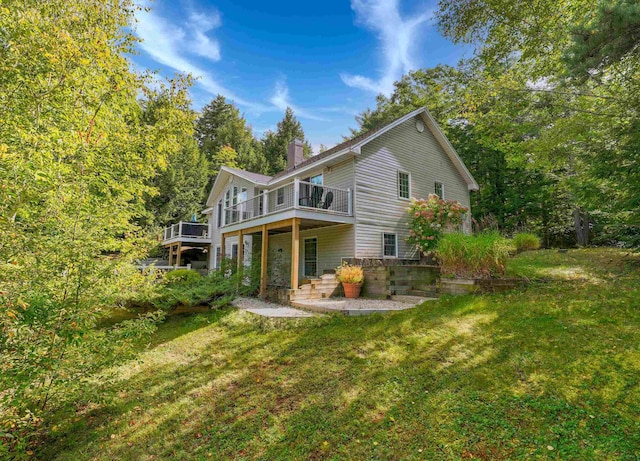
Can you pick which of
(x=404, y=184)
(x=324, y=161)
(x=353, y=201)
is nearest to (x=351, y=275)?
(x=353, y=201)

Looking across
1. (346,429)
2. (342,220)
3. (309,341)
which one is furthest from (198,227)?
(346,429)

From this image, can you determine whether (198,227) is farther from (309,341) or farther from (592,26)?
(592,26)

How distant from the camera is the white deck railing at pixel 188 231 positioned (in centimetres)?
2011

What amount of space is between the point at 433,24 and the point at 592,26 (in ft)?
12.8

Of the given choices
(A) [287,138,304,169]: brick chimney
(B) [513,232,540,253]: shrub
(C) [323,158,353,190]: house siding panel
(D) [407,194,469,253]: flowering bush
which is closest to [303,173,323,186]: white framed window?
(C) [323,158,353,190]: house siding panel

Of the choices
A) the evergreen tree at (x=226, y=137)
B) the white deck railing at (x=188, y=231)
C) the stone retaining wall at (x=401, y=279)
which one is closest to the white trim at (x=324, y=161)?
the stone retaining wall at (x=401, y=279)

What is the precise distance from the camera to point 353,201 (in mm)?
11375

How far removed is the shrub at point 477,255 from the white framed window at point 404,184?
553cm

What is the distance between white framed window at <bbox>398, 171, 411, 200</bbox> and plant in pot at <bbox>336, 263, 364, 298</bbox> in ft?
16.5

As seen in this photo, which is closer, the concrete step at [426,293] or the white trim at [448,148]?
the concrete step at [426,293]

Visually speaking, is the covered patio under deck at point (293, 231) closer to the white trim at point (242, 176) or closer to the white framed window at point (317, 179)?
the white framed window at point (317, 179)

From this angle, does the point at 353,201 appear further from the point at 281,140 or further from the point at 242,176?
the point at 281,140

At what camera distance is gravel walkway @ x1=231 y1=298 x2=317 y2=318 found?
7.55 metres

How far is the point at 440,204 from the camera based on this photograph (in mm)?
11258
